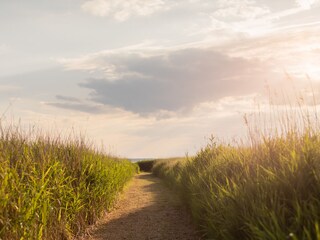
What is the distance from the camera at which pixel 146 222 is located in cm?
944

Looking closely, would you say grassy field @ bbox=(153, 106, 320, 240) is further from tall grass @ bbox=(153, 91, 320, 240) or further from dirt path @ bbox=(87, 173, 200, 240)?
dirt path @ bbox=(87, 173, 200, 240)

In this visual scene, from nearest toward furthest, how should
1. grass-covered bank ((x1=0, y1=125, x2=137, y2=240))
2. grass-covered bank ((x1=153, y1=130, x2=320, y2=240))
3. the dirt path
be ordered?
grass-covered bank ((x1=153, y1=130, x2=320, y2=240)) → grass-covered bank ((x1=0, y1=125, x2=137, y2=240)) → the dirt path

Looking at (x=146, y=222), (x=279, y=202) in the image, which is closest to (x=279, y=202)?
(x=279, y=202)

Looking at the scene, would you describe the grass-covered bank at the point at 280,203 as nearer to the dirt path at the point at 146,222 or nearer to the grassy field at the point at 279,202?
the grassy field at the point at 279,202

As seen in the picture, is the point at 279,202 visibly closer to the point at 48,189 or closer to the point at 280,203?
the point at 280,203

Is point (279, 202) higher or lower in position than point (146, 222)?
higher

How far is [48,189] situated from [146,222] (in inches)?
138

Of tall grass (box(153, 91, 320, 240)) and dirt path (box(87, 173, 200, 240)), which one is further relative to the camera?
dirt path (box(87, 173, 200, 240))

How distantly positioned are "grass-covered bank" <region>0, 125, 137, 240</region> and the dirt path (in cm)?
44

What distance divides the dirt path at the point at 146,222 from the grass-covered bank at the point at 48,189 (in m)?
0.44

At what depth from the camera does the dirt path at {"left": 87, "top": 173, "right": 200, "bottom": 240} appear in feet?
26.8

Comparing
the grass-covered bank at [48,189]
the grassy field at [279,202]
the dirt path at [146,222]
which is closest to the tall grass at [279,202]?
the grassy field at [279,202]

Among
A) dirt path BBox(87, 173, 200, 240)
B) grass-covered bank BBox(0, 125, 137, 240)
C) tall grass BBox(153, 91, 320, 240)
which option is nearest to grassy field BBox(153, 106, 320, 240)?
tall grass BBox(153, 91, 320, 240)

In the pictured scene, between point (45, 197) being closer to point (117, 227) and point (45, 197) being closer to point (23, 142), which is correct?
point (23, 142)
